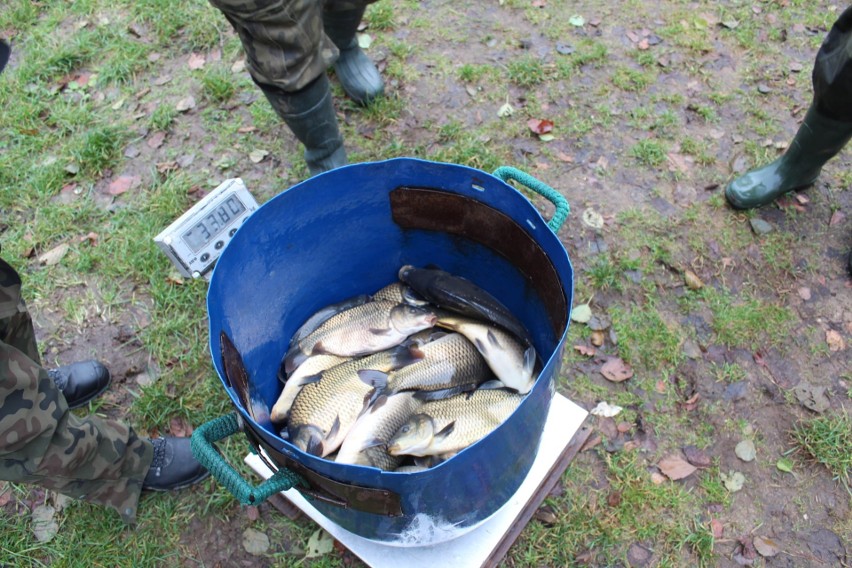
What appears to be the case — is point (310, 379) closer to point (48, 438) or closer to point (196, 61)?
point (48, 438)

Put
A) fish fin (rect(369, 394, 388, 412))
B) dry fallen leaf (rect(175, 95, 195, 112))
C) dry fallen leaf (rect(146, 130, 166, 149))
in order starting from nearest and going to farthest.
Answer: fish fin (rect(369, 394, 388, 412)) → dry fallen leaf (rect(146, 130, 166, 149)) → dry fallen leaf (rect(175, 95, 195, 112))

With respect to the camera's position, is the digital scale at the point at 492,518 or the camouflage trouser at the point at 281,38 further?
the camouflage trouser at the point at 281,38

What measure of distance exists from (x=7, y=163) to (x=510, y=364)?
3.29 m

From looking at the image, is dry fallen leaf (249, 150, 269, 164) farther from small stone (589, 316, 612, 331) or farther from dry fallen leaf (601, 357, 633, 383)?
dry fallen leaf (601, 357, 633, 383)

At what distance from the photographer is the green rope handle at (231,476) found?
1487 mm

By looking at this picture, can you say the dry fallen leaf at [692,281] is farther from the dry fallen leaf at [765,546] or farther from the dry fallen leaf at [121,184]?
the dry fallen leaf at [121,184]

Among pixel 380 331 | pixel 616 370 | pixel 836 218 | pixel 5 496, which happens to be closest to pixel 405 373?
pixel 380 331

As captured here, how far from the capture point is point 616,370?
265 centimetres

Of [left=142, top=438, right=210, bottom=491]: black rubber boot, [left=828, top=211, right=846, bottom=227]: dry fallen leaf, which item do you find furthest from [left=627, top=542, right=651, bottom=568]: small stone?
→ [left=828, top=211, right=846, bottom=227]: dry fallen leaf

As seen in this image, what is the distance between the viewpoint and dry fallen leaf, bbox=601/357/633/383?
8.61 ft

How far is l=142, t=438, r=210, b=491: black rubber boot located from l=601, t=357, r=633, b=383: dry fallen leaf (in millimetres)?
1744

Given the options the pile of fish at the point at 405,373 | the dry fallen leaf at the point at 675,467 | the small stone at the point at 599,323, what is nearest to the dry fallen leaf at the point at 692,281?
the small stone at the point at 599,323

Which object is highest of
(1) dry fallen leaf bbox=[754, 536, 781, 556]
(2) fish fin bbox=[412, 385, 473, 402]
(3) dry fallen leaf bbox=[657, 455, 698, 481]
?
(2) fish fin bbox=[412, 385, 473, 402]

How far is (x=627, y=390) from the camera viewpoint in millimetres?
2600
